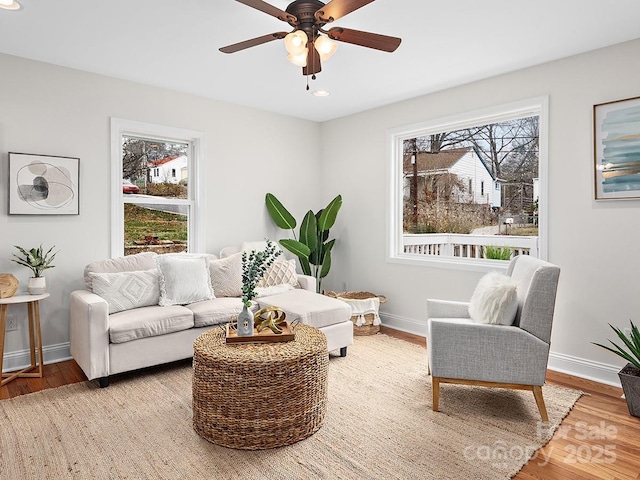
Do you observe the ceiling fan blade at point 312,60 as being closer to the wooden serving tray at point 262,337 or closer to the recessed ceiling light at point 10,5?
→ the wooden serving tray at point 262,337

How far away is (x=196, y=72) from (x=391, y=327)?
3.23 m

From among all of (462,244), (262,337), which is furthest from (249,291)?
(462,244)

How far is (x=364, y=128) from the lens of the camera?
4895 mm

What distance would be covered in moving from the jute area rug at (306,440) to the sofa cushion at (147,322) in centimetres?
37

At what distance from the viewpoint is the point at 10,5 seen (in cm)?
247

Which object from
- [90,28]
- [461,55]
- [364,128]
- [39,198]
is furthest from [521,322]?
[39,198]

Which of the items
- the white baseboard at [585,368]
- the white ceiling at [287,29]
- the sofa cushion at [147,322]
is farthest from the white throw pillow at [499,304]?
the sofa cushion at [147,322]

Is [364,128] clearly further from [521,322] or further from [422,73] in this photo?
[521,322]

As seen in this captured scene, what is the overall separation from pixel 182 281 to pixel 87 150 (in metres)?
1.44

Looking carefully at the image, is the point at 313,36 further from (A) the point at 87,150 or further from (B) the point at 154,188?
(B) the point at 154,188

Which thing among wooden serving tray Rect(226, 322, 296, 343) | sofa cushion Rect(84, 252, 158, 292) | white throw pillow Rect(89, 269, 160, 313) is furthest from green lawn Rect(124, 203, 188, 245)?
wooden serving tray Rect(226, 322, 296, 343)

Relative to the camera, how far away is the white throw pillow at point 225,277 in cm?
389

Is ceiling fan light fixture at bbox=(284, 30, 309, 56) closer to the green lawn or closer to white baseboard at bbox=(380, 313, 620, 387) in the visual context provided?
the green lawn

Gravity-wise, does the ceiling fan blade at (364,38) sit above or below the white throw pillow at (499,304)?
above
